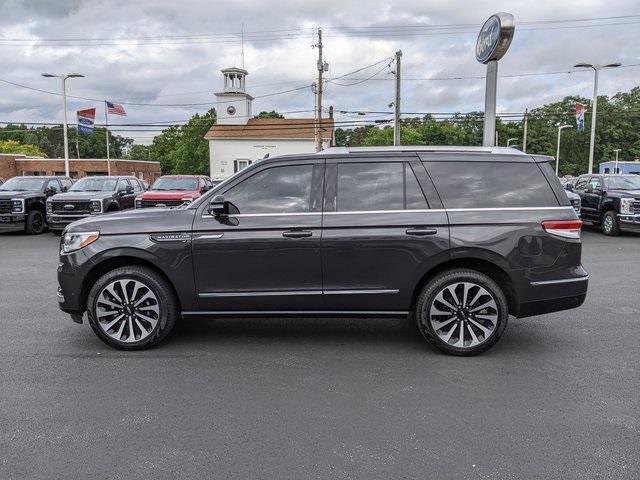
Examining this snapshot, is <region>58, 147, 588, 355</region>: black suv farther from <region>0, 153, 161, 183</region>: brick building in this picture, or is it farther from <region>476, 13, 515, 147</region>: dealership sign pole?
<region>0, 153, 161, 183</region>: brick building

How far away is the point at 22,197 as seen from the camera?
15.7 metres

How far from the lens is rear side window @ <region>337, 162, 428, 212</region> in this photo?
4.97 m

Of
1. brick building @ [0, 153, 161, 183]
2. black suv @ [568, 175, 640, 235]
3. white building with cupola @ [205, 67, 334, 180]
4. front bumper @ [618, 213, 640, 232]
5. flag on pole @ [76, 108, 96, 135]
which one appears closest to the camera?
front bumper @ [618, 213, 640, 232]

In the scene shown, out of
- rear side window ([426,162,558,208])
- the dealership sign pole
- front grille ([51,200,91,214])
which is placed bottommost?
front grille ([51,200,91,214])

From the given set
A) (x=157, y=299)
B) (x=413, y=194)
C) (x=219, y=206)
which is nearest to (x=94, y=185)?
(x=157, y=299)

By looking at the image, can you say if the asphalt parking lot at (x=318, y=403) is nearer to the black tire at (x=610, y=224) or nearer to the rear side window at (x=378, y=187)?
the rear side window at (x=378, y=187)

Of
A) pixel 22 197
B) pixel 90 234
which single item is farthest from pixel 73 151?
pixel 90 234

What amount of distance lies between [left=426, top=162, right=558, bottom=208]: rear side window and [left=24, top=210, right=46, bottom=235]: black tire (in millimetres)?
14583

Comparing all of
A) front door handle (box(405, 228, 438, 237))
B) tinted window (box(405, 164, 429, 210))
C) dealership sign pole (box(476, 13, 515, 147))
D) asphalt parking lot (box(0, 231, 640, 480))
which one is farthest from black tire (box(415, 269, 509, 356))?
dealership sign pole (box(476, 13, 515, 147))

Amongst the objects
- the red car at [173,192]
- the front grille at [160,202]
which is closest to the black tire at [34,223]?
the red car at [173,192]

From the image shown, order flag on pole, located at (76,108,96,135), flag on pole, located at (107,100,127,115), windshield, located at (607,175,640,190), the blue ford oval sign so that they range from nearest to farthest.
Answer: the blue ford oval sign < windshield, located at (607,175,640,190) < flag on pole, located at (76,108,96,135) < flag on pole, located at (107,100,127,115)

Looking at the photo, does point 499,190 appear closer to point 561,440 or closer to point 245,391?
point 561,440

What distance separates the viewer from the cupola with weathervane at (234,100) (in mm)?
56438

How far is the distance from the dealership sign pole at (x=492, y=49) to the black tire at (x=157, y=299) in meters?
7.51
